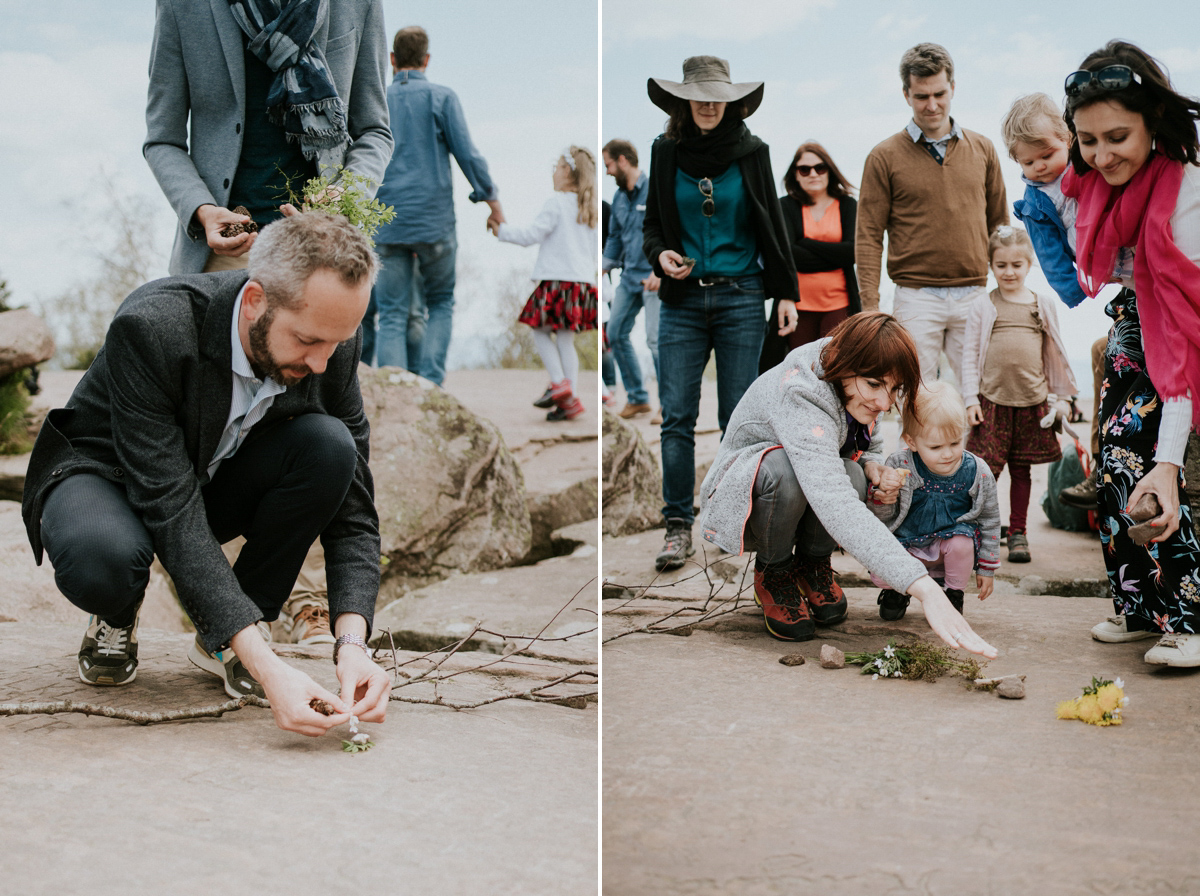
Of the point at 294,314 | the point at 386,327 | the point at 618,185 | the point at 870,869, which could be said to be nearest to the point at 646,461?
the point at 386,327

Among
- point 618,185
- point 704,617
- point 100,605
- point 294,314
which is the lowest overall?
point 704,617

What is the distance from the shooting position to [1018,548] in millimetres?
3598

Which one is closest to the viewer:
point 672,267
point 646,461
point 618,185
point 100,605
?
point 100,605

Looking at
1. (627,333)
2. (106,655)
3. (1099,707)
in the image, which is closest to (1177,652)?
(1099,707)

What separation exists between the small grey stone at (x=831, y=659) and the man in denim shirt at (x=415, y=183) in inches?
116

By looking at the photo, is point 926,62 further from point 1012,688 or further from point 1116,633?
point 1012,688

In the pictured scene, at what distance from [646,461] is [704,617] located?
1933mm

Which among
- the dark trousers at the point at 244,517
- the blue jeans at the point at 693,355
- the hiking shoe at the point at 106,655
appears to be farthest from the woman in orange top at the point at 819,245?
the hiking shoe at the point at 106,655

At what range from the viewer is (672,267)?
3.37 m

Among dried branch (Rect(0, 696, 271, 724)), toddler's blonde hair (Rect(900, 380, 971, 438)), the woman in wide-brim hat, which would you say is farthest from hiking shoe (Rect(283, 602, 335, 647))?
toddler's blonde hair (Rect(900, 380, 971, 438))

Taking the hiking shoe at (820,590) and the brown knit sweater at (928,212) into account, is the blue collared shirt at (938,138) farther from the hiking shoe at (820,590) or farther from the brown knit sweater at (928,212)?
the hiking shoe at (820,590)

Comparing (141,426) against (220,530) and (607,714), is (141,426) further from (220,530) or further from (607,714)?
(607,714)

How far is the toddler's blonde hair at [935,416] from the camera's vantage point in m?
2.63

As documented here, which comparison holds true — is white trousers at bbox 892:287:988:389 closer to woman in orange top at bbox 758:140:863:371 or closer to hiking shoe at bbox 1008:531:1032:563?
woman in orange top at bbox 758:140:863:371
